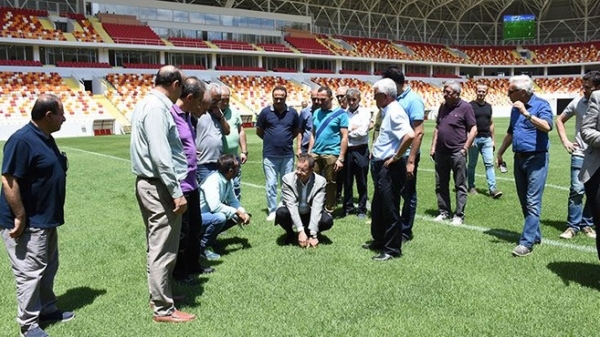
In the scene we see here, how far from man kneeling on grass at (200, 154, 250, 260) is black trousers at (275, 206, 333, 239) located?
1.49 feet

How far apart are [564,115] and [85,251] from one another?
6459mm

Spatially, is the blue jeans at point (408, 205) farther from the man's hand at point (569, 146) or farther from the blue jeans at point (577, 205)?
the blue jeans at point (577, 205)

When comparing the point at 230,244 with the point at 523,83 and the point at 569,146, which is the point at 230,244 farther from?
the point at 569,146

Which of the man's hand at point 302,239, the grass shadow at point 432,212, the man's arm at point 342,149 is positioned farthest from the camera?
the grass shadow at point 432,212

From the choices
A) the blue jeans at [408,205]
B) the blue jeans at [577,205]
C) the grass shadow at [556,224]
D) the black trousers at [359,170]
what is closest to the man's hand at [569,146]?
the blue jeans at [577,205]

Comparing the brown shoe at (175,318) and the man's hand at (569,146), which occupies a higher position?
the man's hand at (569,146)

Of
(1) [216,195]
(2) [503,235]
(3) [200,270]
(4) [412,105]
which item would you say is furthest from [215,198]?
(2) [503,235]

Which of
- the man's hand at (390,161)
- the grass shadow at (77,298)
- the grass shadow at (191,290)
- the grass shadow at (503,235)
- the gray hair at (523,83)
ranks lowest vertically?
the grass shadow at (77,298)

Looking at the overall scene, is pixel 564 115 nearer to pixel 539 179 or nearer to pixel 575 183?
pixel 575 183

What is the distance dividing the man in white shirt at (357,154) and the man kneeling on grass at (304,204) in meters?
1.65

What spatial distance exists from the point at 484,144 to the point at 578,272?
15.8 ft

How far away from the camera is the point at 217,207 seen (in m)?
5.83

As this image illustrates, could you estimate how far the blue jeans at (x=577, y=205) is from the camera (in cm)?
645

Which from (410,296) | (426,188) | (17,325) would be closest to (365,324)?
(410,296)
